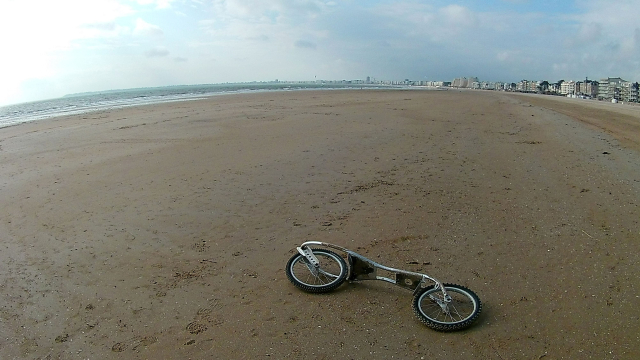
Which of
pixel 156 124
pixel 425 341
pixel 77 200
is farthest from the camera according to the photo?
pixel 156 124

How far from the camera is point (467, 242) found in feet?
15.9

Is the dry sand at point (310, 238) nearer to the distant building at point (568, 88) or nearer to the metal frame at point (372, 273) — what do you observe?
the metal frame at point (372, 273)

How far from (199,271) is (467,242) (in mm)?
3453

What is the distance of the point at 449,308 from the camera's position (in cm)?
350

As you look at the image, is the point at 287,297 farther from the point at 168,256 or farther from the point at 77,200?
the point at 77,200

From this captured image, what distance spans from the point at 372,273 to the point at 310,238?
1402 millimetres

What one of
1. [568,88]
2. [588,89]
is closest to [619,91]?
[588,89]

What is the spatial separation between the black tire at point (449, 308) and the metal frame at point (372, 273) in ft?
0.33

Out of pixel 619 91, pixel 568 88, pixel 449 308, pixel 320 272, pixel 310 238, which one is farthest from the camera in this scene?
pixel 568 88

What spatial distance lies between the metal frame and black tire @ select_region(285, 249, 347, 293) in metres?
0.09

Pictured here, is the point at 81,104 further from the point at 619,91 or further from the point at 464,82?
the point at 464,82

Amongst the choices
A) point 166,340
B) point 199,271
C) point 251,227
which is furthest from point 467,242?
point 166,340

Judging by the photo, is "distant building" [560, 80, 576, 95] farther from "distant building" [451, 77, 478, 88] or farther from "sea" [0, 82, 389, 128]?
"sea" [0, 82, 389, 128]

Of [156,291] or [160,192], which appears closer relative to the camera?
[156,291]
